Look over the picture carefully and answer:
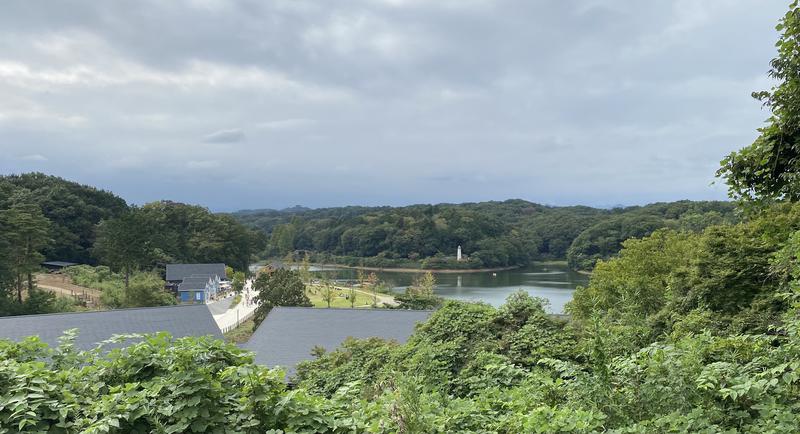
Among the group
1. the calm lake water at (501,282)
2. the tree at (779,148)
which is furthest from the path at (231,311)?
the tree at (779,148)

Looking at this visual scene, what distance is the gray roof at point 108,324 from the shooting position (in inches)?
344

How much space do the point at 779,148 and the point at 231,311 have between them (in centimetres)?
2478

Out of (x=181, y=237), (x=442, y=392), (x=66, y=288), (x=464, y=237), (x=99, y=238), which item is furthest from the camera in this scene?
(x=464, y=237)

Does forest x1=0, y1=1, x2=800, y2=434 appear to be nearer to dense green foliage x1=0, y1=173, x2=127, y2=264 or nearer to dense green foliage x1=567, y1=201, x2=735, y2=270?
dense green foliage x1=567, y1=201, x2=735, y2=270

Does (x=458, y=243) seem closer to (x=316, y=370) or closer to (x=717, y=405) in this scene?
(x=316, y=370)

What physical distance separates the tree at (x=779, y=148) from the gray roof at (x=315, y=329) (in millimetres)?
7151

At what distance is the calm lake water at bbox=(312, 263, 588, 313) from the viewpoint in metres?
28.1

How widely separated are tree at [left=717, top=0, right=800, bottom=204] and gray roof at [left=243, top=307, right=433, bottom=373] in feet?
23.5

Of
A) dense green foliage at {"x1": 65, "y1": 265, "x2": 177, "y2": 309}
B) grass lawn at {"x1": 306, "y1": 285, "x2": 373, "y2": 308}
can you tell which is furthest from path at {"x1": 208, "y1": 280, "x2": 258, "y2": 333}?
grass lawn at {"x1": 306, "y1": 285, "x2": 373, "y2": 308}

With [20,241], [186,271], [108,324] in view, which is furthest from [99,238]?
[108,324]

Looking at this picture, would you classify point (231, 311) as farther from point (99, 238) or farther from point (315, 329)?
point (315, 329)

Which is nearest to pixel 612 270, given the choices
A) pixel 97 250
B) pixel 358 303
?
pixel 358 303

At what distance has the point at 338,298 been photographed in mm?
27656

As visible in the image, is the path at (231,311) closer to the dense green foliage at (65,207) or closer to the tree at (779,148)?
the dense green foliage at (65,207)
